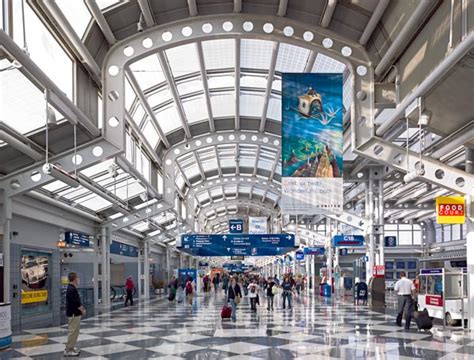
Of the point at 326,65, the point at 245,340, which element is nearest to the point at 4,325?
the point at 245,340

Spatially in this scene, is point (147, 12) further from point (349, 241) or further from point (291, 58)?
point (349, 241)

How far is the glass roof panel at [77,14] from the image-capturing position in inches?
490

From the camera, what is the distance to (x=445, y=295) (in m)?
17.5

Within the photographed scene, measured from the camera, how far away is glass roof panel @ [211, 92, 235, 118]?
24.1 metres

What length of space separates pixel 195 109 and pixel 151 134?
2273 mm

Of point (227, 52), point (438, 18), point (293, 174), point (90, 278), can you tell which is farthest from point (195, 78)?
point (90, 278)

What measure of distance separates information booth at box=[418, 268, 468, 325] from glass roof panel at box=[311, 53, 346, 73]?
23.3 feet

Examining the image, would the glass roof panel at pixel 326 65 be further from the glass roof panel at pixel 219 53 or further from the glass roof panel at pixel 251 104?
the glass roof panel at pixel 251 104

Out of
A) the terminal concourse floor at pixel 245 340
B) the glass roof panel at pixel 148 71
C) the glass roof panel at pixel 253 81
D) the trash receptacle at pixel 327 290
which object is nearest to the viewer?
the terminal concourse floor at pixel 245 340

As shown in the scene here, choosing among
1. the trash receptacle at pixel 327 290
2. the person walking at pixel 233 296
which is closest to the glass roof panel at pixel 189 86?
the person walking at pixel 233 296

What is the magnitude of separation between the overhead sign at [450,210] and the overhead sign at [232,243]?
17.4 meters

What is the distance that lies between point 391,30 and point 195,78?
8.76 m

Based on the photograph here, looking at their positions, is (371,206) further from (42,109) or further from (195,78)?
(42,109)

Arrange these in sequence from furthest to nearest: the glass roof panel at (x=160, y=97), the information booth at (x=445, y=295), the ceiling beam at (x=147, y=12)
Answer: the glass roof panel at (x=160, y=97)
the information booth at (x=445, y=295)
the ceiling beam at (x=147, y=12)
